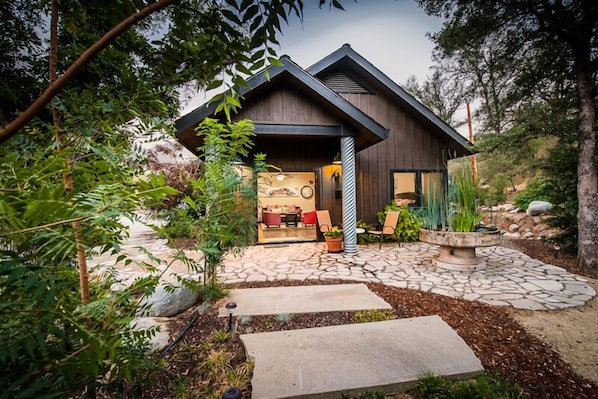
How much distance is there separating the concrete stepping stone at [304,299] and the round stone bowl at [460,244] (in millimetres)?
1807

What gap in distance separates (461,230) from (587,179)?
2.23m

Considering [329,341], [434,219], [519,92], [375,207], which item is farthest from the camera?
[375,207]

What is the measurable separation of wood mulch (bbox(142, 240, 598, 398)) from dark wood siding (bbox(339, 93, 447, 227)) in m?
4.56

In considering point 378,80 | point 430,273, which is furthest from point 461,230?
point 378,80

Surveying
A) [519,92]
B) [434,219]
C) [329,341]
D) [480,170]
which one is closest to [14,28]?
[329,341]

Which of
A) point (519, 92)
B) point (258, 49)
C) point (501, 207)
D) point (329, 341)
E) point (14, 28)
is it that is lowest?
point (329, 341)

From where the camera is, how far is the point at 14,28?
1217mm

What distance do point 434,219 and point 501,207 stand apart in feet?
29.3

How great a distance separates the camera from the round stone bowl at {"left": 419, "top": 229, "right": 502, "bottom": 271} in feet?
14.2

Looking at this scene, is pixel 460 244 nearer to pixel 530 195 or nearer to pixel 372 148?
pixel 372 148

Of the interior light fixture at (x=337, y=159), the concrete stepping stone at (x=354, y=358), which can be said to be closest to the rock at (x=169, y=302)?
the concrete stepping stone at (x=354, y=358)

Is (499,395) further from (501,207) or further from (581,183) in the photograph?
(501,207)

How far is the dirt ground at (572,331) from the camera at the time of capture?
219 cm

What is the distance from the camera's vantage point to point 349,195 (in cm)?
590
